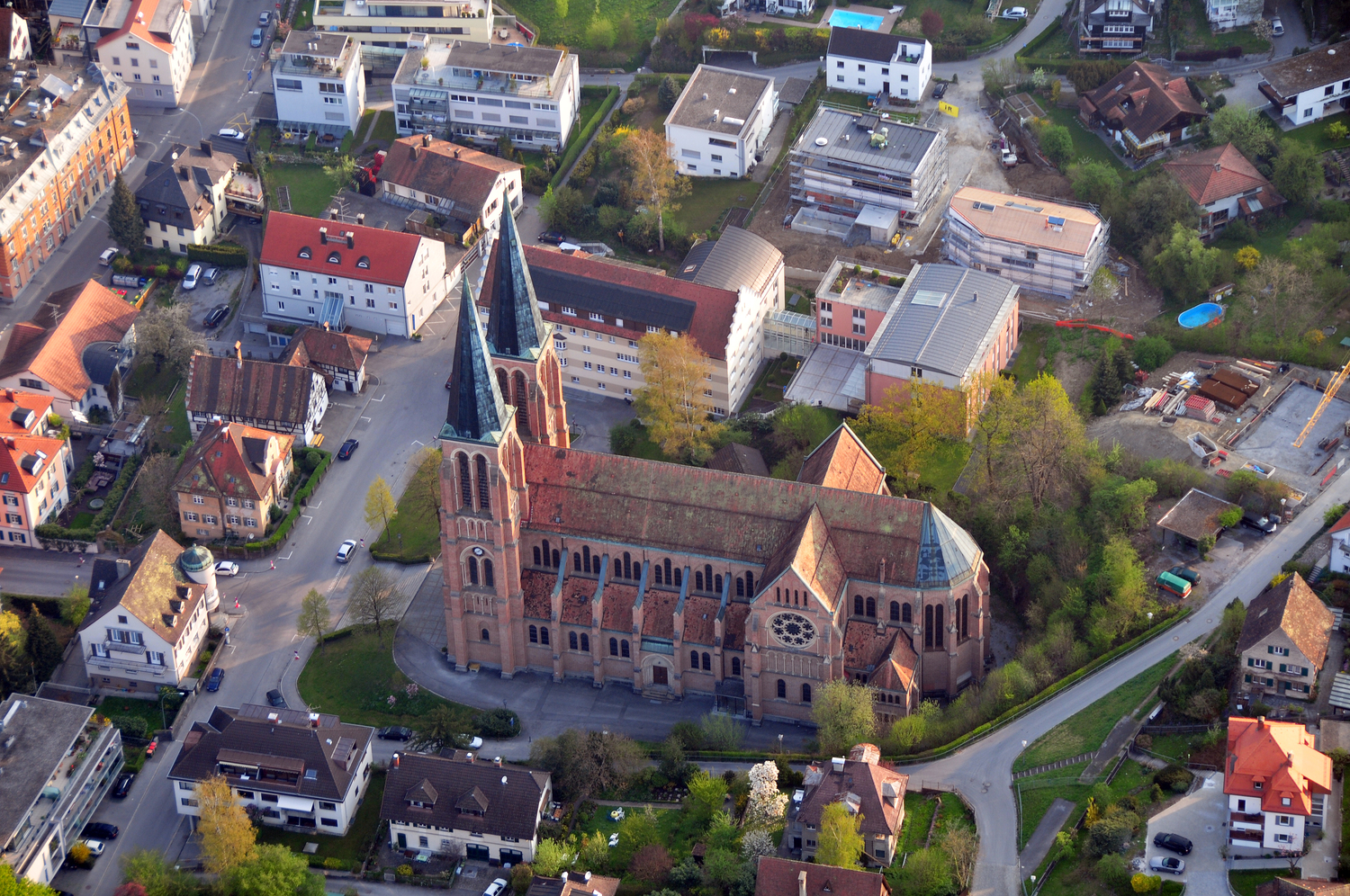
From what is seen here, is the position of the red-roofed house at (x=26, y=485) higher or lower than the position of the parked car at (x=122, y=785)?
higher

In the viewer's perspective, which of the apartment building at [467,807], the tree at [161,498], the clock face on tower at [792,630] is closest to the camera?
the apartment building at [467,807]

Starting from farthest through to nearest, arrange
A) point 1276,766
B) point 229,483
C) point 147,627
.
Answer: point 229,483 < point 147,627 < point 1276,766

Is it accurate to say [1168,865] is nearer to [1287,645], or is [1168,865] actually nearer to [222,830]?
[1287,645]

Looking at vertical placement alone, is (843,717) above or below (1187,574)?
below

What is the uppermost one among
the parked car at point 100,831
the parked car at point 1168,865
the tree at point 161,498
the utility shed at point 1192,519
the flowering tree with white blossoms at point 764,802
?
the utility shed at point 1192,519

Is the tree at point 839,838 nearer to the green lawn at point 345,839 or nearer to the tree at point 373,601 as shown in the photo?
the green lawn at point 345,839

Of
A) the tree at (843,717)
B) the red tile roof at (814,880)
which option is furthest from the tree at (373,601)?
the red tile roof at (814,880)

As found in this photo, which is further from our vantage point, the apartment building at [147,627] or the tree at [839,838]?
the apartment building at [147,627]

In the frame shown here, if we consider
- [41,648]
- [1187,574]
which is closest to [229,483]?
[41,648]

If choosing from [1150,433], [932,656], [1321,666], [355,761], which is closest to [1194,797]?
[1321,666]
